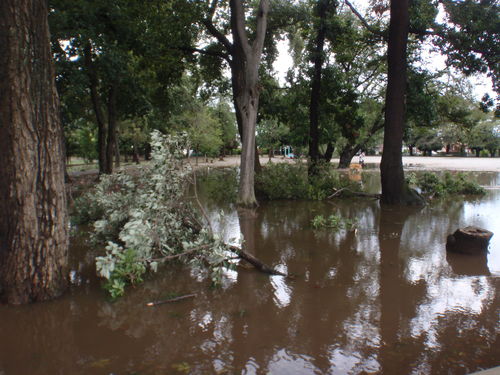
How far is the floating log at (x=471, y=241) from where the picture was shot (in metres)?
6.79

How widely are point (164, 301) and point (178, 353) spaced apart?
1.27 metres

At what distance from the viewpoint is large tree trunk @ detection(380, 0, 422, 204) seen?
13.4 m

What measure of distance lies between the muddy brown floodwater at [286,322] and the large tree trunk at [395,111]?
6758 mm

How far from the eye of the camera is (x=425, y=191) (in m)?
16.6

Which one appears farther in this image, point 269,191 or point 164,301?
point 269,191

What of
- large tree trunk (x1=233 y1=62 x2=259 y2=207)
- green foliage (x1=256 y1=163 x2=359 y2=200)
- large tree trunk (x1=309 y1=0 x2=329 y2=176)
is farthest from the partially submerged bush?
large tree trunk (x1=309 y1=0 x2=329 y2=176)

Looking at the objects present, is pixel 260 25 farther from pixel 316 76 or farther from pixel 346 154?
pixel 346 154

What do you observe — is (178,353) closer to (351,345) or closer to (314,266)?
(351,345)

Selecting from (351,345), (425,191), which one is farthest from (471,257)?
(425,191)

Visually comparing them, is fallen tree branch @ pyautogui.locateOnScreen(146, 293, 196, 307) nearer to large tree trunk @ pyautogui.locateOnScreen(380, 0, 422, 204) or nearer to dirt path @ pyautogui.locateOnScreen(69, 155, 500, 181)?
large tree trunk @ pyautogui.locateOnScreen(380, 0, 422, 204)

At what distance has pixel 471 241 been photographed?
6.85m

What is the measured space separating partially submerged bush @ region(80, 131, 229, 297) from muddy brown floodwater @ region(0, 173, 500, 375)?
1.13 feet

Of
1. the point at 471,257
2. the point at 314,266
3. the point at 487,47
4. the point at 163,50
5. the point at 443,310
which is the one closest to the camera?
the point at 443,310

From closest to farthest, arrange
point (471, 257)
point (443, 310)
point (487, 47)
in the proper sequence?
1. point (443, 310)
2. point (471, 257)
3. point (487, 47)
